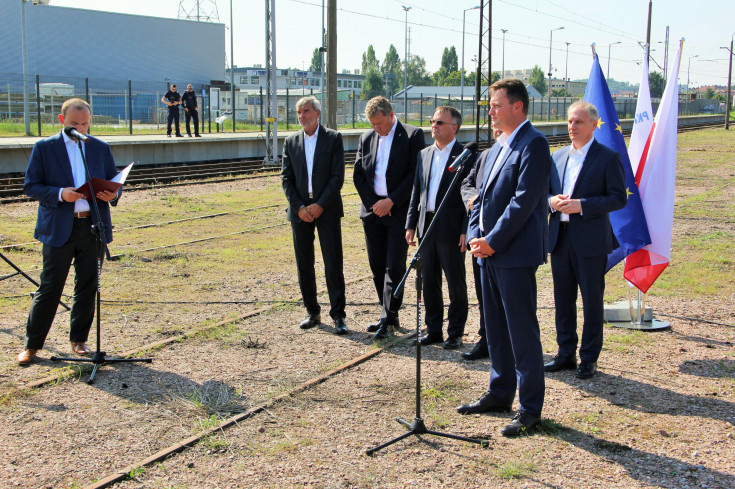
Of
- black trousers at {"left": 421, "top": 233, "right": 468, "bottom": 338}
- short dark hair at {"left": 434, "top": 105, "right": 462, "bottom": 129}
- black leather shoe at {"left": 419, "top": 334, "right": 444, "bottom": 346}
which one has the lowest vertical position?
black leather shoe at {"left": 419, "top": 334, "right": 444, "bottom": 346}

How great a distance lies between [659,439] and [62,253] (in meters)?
4.68

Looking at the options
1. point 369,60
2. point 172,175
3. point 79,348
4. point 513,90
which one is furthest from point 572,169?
point 369,60

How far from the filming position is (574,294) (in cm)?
584

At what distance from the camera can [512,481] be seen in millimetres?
4035

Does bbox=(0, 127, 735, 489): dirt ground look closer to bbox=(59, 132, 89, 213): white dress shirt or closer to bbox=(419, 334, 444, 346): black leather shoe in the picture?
bbox=(419, 334, 444, 346): black leather shoe

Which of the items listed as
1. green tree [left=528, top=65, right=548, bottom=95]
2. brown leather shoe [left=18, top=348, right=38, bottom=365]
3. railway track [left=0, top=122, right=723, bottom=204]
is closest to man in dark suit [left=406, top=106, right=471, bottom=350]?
brown leather shoe [left=18, top=348, right=38, bottom=365]

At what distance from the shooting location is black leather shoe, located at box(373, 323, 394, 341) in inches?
267

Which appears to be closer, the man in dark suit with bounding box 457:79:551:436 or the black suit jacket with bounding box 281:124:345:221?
the man in dark suit with bounding box 457:79:551:436

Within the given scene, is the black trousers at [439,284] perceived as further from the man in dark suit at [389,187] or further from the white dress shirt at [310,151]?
the white dress shirt at [310,151]

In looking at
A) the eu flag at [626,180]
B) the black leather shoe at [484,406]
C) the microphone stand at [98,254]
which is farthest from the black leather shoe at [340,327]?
the eu flag at [626,180]

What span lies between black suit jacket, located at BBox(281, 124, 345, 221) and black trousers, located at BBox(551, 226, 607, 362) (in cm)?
228

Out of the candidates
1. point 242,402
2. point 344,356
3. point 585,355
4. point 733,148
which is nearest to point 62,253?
point 242,402

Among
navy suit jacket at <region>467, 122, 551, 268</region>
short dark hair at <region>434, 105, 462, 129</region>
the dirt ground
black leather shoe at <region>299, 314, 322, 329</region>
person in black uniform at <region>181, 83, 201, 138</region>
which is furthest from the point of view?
person in black uniform at <region>181, 83, 201, 138</region>

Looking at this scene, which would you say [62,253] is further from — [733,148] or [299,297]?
[733,148]
